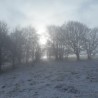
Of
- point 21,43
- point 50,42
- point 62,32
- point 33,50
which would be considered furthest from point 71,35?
point 21,43

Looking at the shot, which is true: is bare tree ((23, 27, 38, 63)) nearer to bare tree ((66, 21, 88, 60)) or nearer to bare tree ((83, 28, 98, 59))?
bare tree ((66, 21, 88, 60))

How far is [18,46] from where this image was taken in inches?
2026

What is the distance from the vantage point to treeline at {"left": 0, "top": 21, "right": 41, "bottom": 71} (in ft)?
153

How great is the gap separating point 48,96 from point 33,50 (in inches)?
1722

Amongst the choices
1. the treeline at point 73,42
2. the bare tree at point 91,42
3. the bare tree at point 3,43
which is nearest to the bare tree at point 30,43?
the treeline at point 73,42

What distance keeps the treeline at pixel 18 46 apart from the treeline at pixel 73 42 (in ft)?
28.2

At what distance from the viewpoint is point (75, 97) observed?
53.5 feet

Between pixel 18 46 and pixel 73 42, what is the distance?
919 inches

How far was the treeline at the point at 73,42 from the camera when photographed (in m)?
66.9

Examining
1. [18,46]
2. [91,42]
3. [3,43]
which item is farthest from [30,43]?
[91,42]

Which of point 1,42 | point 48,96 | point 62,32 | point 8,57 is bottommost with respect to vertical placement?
point 48,96

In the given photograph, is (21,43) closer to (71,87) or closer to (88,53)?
(88,53)

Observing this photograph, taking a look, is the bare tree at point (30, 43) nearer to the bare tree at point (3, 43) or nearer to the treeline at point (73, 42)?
the treeline at point (73, 42)

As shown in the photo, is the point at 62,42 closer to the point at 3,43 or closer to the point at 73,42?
the point at 73,42
